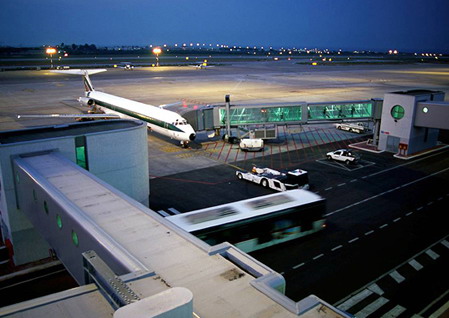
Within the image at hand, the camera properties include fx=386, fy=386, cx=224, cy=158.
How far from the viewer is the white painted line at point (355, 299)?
19719mm

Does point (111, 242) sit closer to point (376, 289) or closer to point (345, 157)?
point (376, 289)

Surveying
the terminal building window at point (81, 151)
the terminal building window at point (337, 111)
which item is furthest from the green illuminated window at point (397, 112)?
the terminal building window at point (81, 151)

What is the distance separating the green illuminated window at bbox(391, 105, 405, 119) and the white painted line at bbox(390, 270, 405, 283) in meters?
29.6

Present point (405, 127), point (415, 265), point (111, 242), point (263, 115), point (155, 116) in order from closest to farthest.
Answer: point (111, 242) → point (415, 265) → point (405, 127) → point (155, 116) → point (263, 115)

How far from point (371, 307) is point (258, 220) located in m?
7.83

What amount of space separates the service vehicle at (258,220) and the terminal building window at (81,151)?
703 cm

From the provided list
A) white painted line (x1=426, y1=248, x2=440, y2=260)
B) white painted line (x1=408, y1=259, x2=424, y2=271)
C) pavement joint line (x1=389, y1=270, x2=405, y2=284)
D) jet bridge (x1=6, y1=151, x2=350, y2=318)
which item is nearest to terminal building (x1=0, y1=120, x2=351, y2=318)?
jet bridge (x1=6, y1=151, x2=350, y2=318)

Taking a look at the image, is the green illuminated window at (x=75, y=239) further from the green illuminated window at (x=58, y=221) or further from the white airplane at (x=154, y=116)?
the white airplane at (x=154, y=116)

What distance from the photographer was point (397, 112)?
47.6m

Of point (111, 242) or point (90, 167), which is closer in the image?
point (111, 242)

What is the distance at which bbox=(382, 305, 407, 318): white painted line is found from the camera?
750 inches

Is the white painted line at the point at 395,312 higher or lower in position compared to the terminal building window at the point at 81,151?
→ lower

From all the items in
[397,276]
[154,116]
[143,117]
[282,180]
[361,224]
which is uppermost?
[154,116]

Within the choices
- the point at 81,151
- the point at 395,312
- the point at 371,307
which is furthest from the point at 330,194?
the point at 81,151
